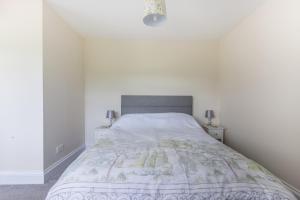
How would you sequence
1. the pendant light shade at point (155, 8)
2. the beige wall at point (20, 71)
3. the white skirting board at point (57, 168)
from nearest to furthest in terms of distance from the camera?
1. the pendant light shade at point (155, 8)
2. the beige wall at point (20, 71)
3. the white skirting board at point (57, 168)

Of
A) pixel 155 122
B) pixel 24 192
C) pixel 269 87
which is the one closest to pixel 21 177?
pixel 24 192

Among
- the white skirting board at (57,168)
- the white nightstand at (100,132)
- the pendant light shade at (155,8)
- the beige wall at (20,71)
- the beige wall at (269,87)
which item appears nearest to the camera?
the pendant light shade at (155,8)

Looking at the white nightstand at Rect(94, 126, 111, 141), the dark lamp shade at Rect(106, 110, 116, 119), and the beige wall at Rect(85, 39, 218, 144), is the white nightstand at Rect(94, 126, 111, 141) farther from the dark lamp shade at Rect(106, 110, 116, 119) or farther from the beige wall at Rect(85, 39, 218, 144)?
the beige wall at Rect(85, 39, 218, 144)

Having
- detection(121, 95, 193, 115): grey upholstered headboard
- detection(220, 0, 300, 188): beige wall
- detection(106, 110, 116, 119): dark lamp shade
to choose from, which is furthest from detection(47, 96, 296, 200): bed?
detection(121, 95, 193, 115): grey upholstered headboard

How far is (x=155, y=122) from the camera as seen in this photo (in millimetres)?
3295

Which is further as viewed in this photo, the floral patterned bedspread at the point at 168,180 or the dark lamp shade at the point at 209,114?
the dark lamp shade at the point at 209,114

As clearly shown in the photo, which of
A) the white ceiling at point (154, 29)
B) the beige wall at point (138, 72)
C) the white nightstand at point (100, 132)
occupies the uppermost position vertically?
the white ceiling at point (154, 29)

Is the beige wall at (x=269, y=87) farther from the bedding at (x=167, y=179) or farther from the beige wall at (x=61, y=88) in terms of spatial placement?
the beige wall at (x=61, y=88)

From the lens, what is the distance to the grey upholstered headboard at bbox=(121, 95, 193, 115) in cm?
371

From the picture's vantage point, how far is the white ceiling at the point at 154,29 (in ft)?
8.11

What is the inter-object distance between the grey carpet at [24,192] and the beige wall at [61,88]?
0.96 ft

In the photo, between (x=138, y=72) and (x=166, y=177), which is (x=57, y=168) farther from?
(x=138, y=72)

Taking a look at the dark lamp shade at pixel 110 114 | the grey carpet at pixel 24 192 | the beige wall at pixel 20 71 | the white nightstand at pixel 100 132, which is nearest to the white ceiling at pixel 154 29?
the beige wall at pixel 20 71

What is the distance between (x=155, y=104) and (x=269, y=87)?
200 cm
